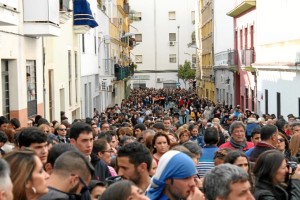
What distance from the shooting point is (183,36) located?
302 ft

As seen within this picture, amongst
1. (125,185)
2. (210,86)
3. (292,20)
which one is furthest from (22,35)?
(210,86)

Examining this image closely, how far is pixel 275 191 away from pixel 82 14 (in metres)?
24.1

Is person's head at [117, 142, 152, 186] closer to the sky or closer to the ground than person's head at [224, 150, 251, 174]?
closer to the sky

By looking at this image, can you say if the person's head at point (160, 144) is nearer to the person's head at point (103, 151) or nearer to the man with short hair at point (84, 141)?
the person's head at point (103, 151)

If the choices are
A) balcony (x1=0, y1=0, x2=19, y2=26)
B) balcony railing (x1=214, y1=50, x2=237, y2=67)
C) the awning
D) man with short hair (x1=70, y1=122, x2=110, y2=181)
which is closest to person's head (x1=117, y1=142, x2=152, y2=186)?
man with short hair (x1=70, y1=122, x2=110, y2=181)

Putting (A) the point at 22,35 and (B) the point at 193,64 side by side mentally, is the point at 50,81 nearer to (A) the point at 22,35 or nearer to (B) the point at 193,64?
(A) the point at 22,35

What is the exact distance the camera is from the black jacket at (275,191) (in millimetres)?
7145

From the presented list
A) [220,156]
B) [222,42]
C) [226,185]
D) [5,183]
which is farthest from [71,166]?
[222,42]

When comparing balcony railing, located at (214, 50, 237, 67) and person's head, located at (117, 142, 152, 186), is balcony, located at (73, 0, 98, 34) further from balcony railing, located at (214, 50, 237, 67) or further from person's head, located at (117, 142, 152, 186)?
person's head, located at (117, 142, 152, 186)

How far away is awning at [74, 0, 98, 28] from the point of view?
30.4 meters

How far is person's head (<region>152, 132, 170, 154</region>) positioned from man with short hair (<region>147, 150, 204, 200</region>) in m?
4.22

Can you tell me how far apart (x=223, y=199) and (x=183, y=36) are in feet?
285

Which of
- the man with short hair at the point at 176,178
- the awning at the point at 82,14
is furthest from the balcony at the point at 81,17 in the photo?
the man with short hair at the point at 176,178

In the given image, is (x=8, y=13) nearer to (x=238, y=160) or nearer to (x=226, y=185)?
(x=238, y=160)
